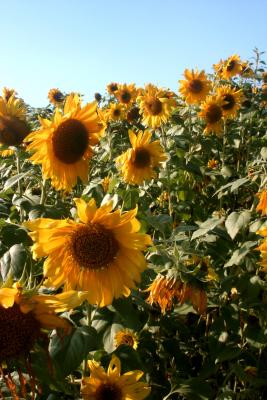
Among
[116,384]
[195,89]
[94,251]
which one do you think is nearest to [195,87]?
[195,89]

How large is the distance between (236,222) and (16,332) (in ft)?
4.42

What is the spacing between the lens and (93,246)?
1646 mm

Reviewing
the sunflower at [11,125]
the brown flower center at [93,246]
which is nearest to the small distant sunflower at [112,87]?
the sunflower at [11,125]

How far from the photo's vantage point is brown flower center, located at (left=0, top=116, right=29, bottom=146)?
2.54 metres

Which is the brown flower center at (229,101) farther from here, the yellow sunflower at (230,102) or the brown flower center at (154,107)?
the brown flower center at (154,107)

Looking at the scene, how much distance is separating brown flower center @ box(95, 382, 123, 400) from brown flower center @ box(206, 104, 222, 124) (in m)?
3.53

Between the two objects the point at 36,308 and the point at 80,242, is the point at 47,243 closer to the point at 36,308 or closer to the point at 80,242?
the point at 80,242

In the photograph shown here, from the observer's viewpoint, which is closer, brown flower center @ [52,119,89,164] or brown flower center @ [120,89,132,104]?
brown flower center @ [52,119,89,164]

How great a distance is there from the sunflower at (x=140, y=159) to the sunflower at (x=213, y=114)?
1.59 m

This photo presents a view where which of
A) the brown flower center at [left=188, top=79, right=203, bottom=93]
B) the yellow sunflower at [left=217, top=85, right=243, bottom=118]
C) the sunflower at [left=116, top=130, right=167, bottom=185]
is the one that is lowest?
the sunflower at [left=116, top=130, right=167, bottom=185]

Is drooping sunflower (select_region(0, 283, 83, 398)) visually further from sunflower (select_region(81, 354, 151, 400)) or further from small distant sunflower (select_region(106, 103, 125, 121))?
small distant sunflower (select_region(106, 103, 125, 121))

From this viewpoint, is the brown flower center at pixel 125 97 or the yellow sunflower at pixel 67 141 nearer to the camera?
the yellow sunflower at pixel 67 141

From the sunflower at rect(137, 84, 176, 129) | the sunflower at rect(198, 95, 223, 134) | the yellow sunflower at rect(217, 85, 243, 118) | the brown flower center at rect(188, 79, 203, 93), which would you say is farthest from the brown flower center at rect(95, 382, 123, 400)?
the brown flower center at rect(188, 79, 203, 93)

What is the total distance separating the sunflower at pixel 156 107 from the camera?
4.42m
